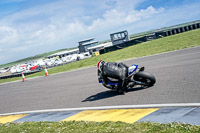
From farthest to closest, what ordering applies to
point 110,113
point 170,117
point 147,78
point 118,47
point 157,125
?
point 118,47 < point 147,78 < point 110,113 < point 170,117 < point 157,125

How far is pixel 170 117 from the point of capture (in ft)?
16.5

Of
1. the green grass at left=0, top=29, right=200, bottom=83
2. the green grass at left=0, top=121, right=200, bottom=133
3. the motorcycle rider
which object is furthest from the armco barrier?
the green grass at left=0, top=121, right=200, bottom=133

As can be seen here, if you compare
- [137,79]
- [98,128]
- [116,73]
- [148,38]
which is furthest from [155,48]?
[98,128]

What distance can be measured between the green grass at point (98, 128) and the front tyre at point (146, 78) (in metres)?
3.03

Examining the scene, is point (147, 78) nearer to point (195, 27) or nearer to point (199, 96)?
point (199, 96)

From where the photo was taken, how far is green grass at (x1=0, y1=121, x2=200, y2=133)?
13.9 ft

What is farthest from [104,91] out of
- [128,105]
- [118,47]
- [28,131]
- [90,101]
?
[118,47]

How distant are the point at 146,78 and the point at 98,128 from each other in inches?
137

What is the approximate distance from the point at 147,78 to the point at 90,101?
2066mm

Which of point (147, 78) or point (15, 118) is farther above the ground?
point (147, 78)

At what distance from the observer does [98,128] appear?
16.8 feet

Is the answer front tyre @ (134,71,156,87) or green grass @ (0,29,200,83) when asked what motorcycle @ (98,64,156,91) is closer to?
front tyre @ (134,71,156,87)

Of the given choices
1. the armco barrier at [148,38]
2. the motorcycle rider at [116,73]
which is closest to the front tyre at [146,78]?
the motorcycle rider at [116,73]

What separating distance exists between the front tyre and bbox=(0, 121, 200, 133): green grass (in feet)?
9.95
